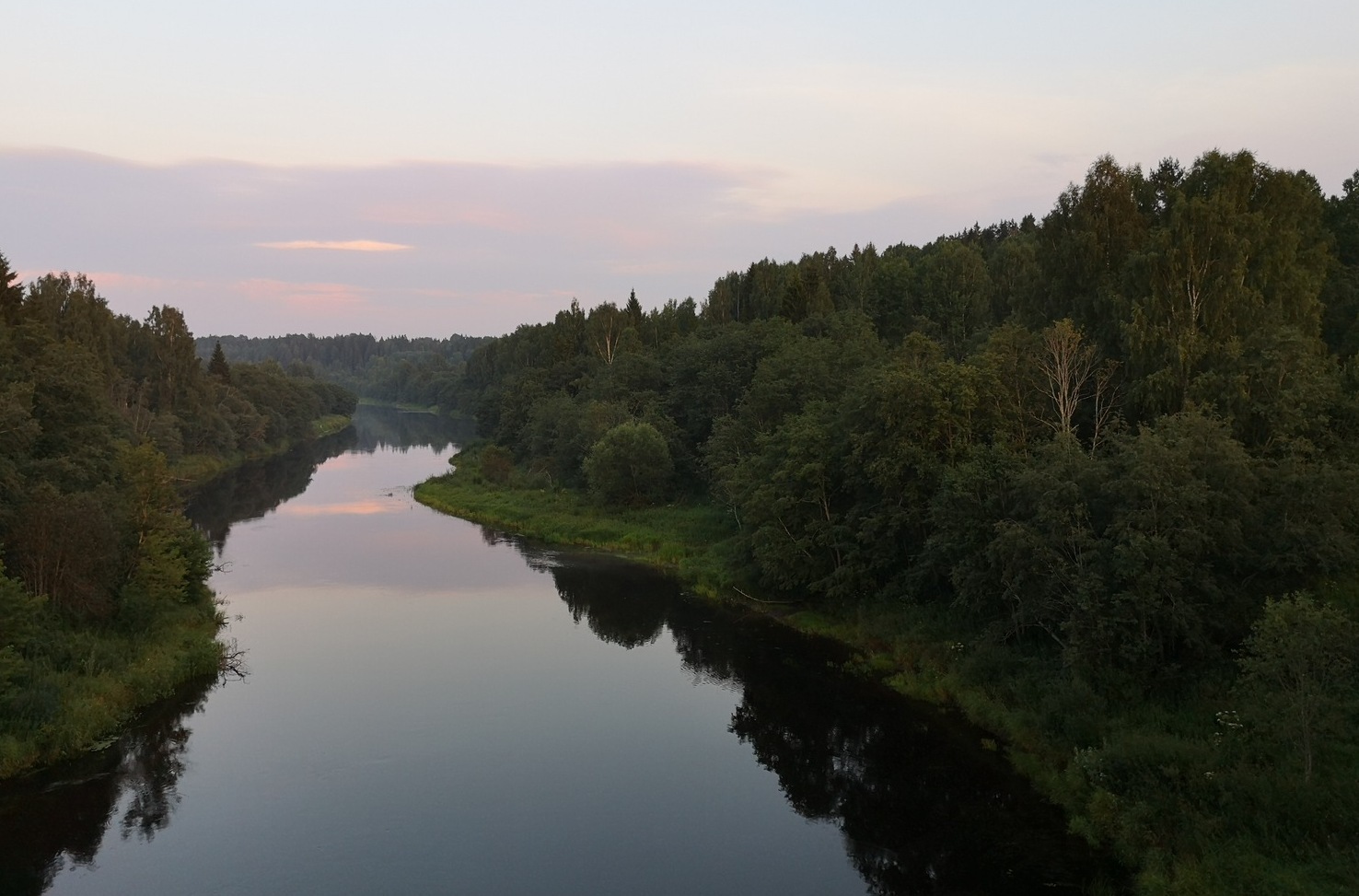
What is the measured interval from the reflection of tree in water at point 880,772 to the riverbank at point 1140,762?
0.96 meters

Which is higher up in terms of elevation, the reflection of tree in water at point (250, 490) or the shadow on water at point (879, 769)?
the reflection of tree in water at point (250, 490)

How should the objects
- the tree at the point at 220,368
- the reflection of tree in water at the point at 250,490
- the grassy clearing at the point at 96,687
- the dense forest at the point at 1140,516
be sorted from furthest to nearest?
the tree at the point at 220,368
the reflection of tree in water at the point at 250,490
the grassy clearing at the point at 96,687
the dense forest at the point at 1140,516

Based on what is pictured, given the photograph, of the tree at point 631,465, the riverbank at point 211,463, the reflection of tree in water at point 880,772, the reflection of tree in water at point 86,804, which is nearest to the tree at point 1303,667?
the reflection of tree in water at point 880,772

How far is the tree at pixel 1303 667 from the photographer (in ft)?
63.5

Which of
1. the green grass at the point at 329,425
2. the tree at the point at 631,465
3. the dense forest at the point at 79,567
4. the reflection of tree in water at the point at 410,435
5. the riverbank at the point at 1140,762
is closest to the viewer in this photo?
the riverbank at the point at 1140,762

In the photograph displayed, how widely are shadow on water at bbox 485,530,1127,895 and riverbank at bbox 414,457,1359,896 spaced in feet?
2.76

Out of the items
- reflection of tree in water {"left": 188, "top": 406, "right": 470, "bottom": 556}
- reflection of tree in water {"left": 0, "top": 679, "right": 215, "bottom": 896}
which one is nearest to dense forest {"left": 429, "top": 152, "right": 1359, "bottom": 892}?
reflection of tree in water {"left": 0, "top": 679, "right": 215, "bottom": 896}

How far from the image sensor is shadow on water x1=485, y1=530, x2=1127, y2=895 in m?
22.2

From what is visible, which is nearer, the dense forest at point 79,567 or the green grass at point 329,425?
the dense forest at point 79,567

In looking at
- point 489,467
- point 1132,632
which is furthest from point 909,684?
point 489,467

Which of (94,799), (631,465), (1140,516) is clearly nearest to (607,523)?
(631,465)

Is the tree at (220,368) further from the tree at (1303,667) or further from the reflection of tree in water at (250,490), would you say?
the tree at (1303,667)

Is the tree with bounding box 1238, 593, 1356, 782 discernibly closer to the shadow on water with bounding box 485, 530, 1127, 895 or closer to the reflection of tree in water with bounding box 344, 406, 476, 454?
the shadow on water with bounding box 485, 530, 1127, 895

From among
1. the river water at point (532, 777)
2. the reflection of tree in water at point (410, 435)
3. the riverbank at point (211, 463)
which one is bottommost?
the reflection of tree in water at point (410, 435)
